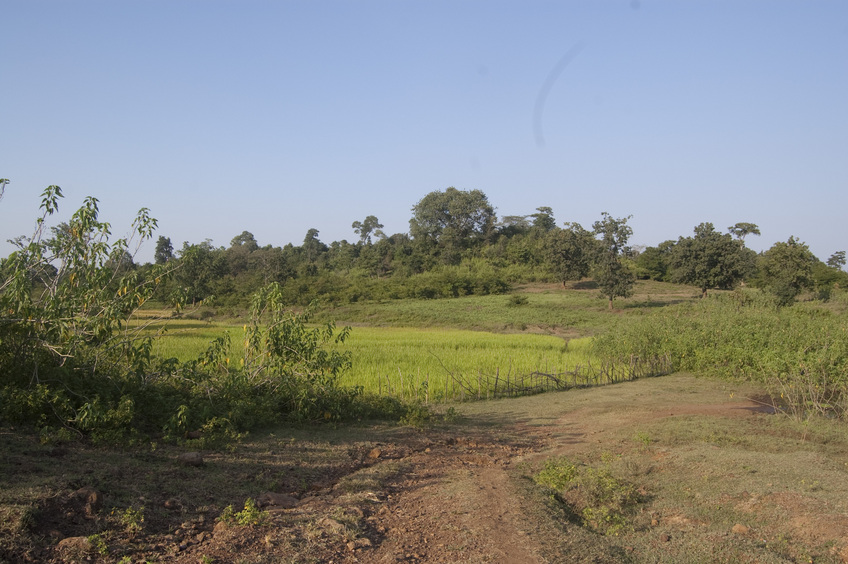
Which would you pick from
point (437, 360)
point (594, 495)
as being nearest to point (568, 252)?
point (437, 360)

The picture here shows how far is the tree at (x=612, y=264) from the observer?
41.1m

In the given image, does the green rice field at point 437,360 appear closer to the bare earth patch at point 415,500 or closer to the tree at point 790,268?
the bare earth patch at point 415,500

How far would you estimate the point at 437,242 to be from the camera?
2837 inches

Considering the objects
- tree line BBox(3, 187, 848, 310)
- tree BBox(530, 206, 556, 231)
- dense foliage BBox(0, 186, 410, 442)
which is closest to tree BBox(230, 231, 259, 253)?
tree line BBox(3, 187, 848, 310)

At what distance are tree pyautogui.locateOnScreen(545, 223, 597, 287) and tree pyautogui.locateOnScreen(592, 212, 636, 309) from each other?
7542 mm

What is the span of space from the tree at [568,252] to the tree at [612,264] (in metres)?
7.54

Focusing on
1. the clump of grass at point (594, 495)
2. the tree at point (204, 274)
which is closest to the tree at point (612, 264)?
the tree at point (204, 274)

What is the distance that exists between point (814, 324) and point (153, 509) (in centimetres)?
1883

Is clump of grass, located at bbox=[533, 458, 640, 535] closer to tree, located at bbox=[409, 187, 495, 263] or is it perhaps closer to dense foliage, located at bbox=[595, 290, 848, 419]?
dense foliage, located at bbox=[595, 290, 848, 419]

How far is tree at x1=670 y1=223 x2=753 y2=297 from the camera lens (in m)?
42.9

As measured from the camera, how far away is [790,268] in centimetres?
4128

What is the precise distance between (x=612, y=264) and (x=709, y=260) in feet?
24.6

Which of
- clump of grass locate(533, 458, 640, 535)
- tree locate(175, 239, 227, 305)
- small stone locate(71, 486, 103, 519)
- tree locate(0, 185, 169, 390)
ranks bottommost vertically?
clump of grass locate(533, 458, 640, 535)

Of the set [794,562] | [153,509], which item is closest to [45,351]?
[153,509]
